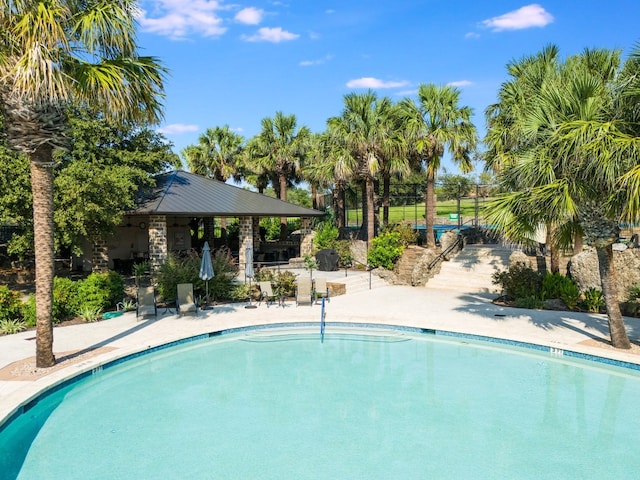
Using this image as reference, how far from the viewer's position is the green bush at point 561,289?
1491 centimetres

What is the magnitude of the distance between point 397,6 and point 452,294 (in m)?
12.8

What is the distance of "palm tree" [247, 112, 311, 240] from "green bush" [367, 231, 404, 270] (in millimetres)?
9318

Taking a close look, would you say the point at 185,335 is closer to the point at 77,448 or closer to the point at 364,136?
the point at 77,448

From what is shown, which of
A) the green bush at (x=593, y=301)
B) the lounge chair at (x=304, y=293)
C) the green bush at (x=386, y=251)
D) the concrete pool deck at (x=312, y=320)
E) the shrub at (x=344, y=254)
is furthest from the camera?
the shrub at (x=344, y=254)

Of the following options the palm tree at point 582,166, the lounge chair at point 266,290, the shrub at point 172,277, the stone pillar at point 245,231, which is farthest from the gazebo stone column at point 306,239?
the palm tree at point 582,166

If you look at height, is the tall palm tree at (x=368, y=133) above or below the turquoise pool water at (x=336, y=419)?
above

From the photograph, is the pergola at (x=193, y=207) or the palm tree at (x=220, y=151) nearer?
the pergola at (x=193, y=207)

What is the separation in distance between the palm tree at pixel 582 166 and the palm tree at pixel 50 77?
8.80m

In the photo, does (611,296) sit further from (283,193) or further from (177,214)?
(283,193)

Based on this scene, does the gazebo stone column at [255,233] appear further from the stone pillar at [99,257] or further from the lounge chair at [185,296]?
the lounge chair at [185,296]

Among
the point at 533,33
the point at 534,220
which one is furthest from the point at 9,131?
the point at 533,33

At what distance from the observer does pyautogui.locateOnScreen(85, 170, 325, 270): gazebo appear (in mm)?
19469

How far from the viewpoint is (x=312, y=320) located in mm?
13719

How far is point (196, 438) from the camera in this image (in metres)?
7.21
